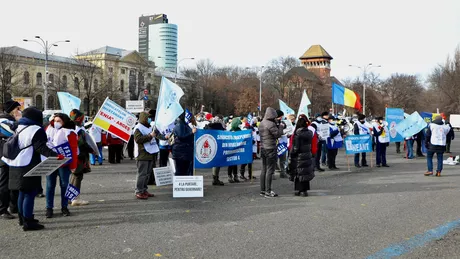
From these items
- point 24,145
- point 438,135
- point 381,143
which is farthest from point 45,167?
point 381,143

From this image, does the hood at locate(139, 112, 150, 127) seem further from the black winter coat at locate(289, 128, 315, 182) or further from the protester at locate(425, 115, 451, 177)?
the protester at locate(425, 115, 451, 177)

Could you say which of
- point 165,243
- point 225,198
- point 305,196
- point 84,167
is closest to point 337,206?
point 305,196

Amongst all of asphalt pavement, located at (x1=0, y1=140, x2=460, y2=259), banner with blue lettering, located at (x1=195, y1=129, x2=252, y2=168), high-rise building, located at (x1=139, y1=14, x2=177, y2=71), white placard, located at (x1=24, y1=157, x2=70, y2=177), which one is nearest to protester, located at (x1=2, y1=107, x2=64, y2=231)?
white placard, located at (x1=24, y1=157, x2=70, y2=177)

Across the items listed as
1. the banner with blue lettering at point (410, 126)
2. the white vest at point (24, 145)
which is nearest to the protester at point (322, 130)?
the banner with blue lettering at point (410, 126)

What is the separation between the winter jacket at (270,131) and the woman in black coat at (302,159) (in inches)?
20.6

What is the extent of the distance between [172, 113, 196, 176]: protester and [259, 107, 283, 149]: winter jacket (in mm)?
1627

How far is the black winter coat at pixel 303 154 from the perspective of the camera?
978 cm

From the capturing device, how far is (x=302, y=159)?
9844 millimetres

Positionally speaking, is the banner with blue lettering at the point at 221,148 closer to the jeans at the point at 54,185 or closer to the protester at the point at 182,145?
the protester at the point at 182,145

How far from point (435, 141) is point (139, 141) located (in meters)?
9.08

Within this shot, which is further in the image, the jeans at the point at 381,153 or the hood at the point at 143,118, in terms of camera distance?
the jeans at the point at 381,153

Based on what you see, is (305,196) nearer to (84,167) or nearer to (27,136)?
(84,167)

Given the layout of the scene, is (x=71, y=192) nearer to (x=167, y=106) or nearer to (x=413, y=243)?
(x=167, y=106)

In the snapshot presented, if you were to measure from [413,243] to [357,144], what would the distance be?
9.69m
